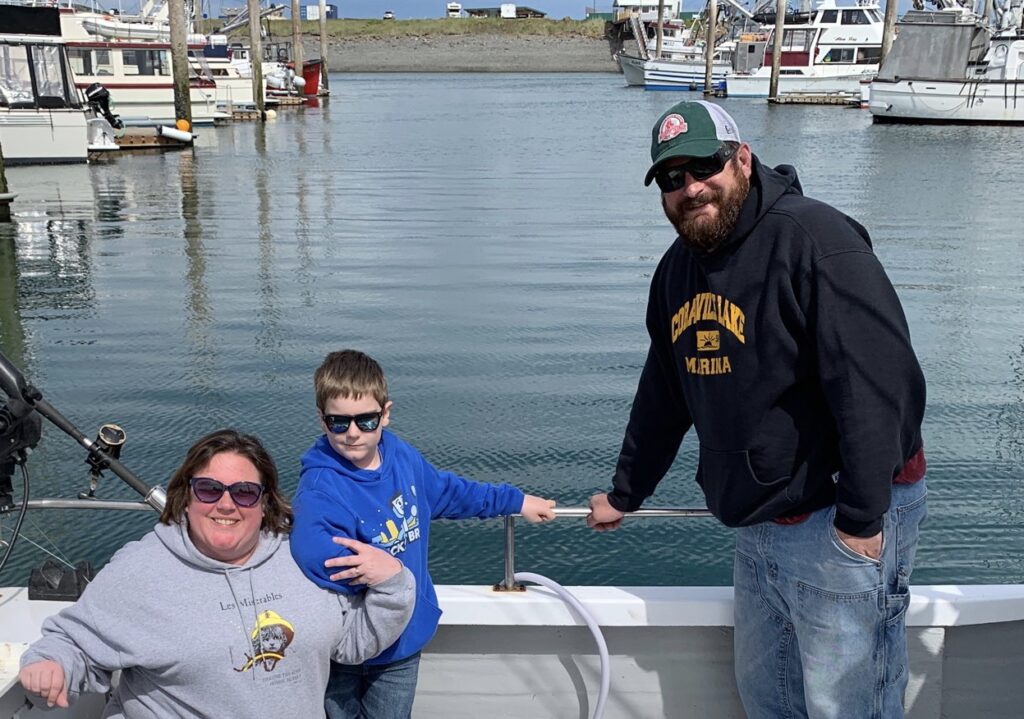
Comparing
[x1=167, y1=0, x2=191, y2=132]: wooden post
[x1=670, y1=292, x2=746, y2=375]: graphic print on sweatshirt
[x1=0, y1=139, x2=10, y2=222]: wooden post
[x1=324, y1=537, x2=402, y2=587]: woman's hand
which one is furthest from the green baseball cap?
[x1=167, y1=0, x2=191, y2=132]: wooden post

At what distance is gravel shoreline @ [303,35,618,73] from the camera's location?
10344 cm

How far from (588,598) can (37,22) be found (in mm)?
24348

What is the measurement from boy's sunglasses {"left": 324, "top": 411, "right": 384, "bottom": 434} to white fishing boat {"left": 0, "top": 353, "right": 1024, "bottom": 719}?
680mm

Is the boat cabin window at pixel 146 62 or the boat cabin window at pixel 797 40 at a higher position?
the boat cabin window at pixel 797 40

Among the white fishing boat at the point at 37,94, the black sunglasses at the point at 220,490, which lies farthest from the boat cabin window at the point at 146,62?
the black sunglasses at the point at 220,490

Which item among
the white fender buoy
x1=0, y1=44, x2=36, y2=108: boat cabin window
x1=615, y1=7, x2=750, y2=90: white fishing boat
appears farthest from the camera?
x1=615, y1=7, x2=750, y2=90: white fishing boat

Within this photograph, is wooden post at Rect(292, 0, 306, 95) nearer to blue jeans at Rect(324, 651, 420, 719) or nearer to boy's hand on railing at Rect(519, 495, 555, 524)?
boy's hand on railing at Rect(519, 495, 555, 524)

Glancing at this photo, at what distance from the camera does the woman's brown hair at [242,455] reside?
7.62 feet

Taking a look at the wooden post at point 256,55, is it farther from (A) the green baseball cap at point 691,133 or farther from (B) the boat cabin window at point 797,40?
(A) the green baseball cap at point 691,133

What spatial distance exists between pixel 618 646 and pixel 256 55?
3928 centimetres

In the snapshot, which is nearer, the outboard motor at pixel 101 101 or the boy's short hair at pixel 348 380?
the boy's short hair at pixel 348 380

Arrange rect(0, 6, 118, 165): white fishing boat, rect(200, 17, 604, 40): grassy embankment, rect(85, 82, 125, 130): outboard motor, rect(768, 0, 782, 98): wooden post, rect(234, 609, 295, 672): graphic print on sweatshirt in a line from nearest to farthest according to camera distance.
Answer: rect(234, 609, 295, 672): graphic print on sweatshirt < rect(0, 6, 118, 165): white fishing boat < rect(85, 82, 125, 130): outboard motor < rect(768, 0, 782, 98): wooden post < rect(200, 17, 604, 40): grassy embankment

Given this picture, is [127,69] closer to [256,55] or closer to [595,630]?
[256,55]

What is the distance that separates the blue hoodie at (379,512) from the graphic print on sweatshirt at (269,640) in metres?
0.13
